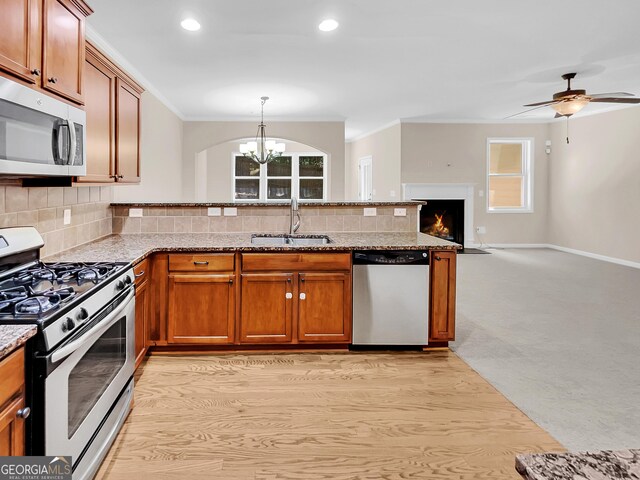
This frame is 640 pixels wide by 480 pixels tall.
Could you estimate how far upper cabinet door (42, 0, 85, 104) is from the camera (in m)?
2.01

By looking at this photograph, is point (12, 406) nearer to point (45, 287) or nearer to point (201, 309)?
point (45, 287)

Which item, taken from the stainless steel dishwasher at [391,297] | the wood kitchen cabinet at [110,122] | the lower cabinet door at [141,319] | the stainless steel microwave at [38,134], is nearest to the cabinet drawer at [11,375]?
the stainless steel microwave at [38,134]

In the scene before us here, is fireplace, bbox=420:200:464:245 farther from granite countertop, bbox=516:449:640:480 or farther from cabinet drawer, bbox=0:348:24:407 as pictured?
granite countertop, bbox=516:449:640:480

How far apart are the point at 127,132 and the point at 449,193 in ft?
23.6

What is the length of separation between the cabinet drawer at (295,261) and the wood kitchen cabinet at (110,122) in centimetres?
108

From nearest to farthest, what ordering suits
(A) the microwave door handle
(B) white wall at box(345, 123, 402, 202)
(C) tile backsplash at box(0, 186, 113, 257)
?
(A) the microwave door handle
(C) tile backsplash at box(0, 186, 113, 257)
(B) white wall at box(345, 123, 402, 202)

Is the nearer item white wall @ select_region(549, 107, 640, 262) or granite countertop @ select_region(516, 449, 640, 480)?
granite countertop @ select_region(516, 449, 640, 480)

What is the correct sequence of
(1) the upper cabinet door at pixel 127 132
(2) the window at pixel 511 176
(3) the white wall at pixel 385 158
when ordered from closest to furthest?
(1) the upper cabinet door at pixel 127 132, (3) the white wall at pixel 385 158, (2) the window at pixel 511 176

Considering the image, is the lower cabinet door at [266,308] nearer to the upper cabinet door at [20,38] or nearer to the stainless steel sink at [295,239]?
the stainless steel sink at [295,239]

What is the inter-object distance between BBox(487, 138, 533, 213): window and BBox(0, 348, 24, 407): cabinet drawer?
30.4ft

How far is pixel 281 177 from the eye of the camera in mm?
11625

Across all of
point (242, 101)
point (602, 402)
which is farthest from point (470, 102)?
point (602, 402)

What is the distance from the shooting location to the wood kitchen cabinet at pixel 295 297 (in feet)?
10.8

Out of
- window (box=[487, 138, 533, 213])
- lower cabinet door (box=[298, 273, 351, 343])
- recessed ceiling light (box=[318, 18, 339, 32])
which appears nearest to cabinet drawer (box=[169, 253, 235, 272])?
Result: lower cabinet door (box=[298, 273, 351, 343])
